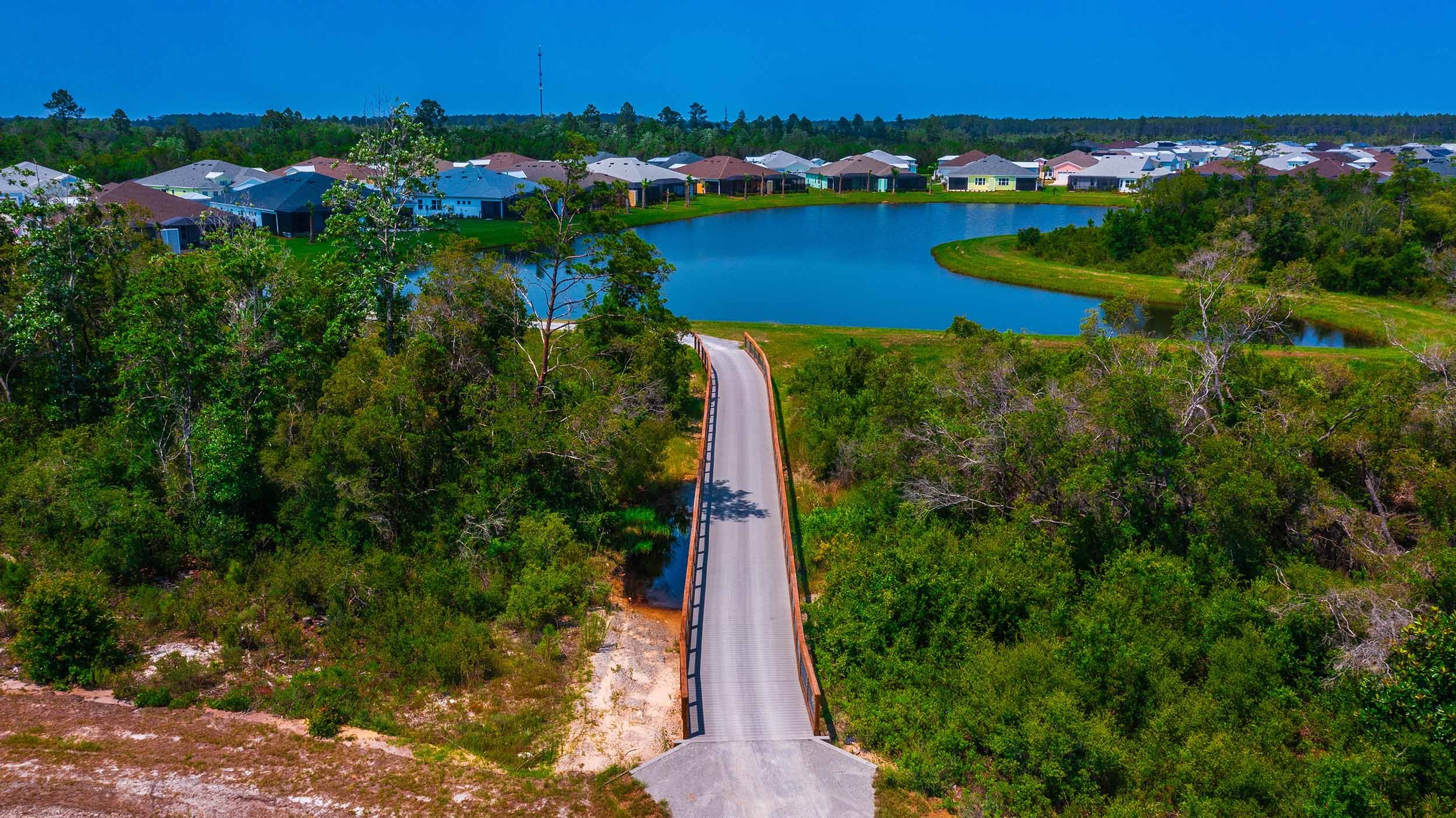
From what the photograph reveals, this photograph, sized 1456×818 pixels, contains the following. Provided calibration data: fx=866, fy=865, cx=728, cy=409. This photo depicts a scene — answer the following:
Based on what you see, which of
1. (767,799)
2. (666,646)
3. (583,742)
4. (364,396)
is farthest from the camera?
(364,396)

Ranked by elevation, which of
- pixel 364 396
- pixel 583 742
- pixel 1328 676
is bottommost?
pixel 583 742

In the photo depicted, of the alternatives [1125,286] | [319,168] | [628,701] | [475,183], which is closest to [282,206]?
[475,183]

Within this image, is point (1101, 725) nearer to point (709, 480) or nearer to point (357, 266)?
point (709, 480)

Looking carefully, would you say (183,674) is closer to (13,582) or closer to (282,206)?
(13,582)

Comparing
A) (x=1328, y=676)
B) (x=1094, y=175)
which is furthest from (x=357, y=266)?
(x=1094, y=175)

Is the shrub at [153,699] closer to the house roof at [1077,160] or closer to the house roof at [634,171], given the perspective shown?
the house roof at [634,171]

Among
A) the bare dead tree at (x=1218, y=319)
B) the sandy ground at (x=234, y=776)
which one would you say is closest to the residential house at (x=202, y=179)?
the sandy ground at (x=234, y=776)

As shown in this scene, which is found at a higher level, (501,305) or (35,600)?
(501,305)
